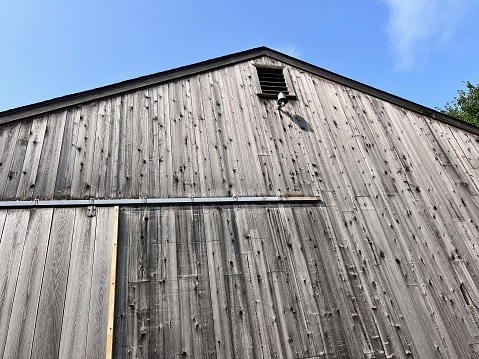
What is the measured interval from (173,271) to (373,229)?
132 inches

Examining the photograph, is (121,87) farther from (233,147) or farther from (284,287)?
(284,287)

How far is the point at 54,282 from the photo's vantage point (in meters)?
3.71

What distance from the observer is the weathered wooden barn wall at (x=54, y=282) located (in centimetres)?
339

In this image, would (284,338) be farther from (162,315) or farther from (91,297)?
(91,297)

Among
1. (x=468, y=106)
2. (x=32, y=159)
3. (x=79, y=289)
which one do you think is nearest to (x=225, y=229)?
(x=79, y=289)

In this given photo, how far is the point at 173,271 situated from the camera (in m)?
4.05

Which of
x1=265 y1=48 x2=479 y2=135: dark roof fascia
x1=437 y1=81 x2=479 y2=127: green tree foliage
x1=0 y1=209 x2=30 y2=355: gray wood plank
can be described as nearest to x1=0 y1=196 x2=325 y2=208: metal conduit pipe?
x1=0 y1=209 x2=30 y2=355: gray wood plank

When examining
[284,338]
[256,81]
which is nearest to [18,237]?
[284,338]

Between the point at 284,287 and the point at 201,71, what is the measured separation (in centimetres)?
467

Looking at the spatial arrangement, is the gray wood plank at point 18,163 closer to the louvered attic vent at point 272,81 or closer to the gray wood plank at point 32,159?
the gray wood plank at point 32,159

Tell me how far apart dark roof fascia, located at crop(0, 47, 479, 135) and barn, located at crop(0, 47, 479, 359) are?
1.8 inches

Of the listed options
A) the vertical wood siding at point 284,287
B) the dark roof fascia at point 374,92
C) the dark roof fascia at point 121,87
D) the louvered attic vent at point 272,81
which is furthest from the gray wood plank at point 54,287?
the dark roof fascia at point 374,92

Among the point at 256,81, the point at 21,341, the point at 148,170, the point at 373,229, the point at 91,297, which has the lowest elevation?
the point at 21,341

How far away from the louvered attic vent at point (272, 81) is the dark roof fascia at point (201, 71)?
0.40 m
